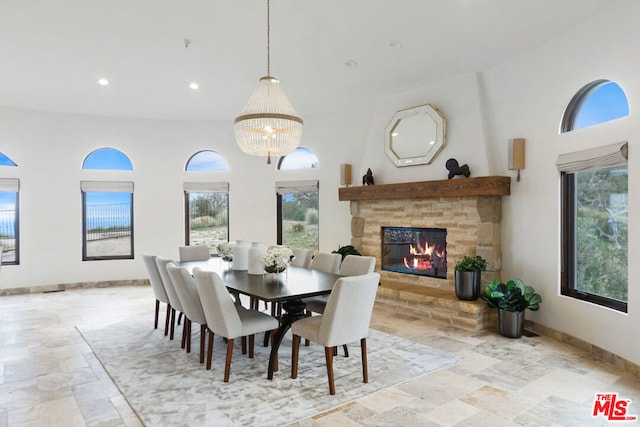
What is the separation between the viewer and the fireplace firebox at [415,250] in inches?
219

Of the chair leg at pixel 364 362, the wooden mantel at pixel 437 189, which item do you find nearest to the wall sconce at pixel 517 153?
the wooden mantel at pixel 437 189

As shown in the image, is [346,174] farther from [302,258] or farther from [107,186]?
[107,186]

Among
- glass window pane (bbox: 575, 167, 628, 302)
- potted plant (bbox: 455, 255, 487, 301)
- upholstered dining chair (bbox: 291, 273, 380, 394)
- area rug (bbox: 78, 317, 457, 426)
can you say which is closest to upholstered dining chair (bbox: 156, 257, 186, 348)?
area rug (bbox: 78, 317, 457, 426)

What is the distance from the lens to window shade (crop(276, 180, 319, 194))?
23.9 feet

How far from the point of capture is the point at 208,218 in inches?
311

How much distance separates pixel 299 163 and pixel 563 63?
448cm

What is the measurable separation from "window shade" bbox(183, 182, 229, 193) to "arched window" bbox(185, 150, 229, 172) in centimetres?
27

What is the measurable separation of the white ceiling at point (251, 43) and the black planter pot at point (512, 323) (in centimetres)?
278

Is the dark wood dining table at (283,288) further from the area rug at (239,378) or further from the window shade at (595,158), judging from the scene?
the window shade at (595,158)

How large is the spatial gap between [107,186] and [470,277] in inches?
242

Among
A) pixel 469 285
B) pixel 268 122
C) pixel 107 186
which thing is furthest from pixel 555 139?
pixel 107 186

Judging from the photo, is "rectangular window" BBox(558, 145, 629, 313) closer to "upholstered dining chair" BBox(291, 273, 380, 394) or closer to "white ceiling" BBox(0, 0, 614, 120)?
"white ceiling" BBox(0, 0, 614, 120)

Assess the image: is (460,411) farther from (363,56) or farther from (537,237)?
(363,56)

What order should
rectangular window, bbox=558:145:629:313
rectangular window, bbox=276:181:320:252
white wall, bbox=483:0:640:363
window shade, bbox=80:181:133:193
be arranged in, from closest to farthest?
white wall, bbox=483:0:640:363 → rectangular window, bbox=558:145:629:313 → window shade, bbox=80:181:133:193 → rectangular window, bbox=276:181:320:252
